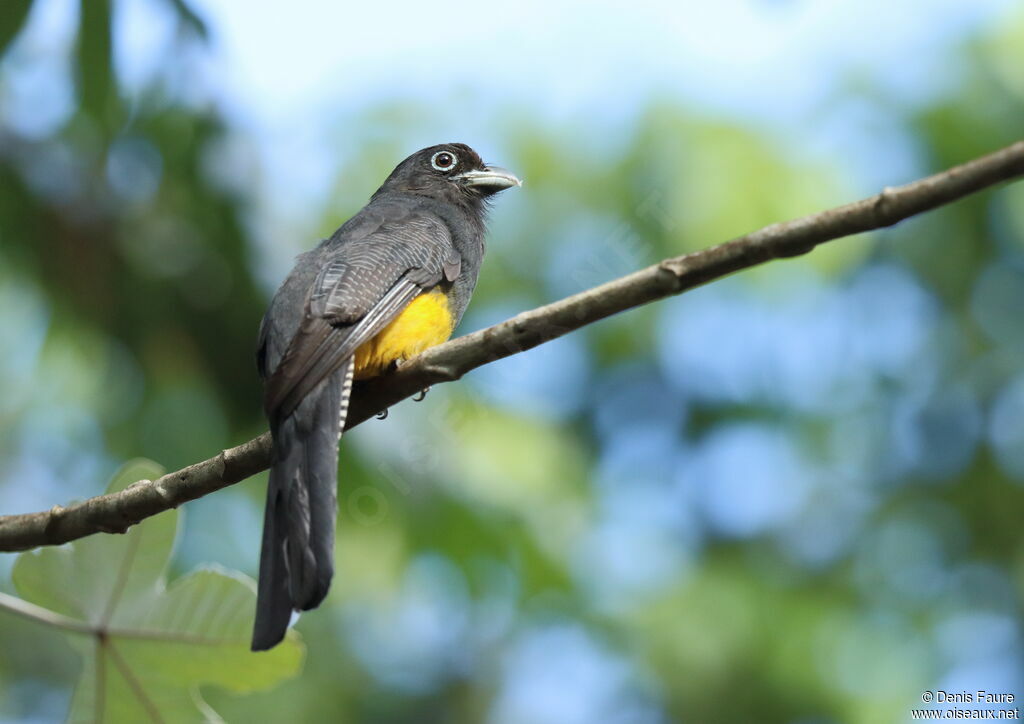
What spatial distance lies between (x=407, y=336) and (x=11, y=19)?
A: 4.88 ft

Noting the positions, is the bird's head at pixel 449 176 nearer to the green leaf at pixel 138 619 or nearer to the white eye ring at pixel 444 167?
the white eye ring at pixel 444 167

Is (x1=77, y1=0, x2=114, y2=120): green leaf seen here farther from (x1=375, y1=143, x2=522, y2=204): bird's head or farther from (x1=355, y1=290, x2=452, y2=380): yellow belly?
(x1=375, y1=143, x2=522, y2=204): bird's head

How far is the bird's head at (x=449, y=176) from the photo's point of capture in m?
5.05

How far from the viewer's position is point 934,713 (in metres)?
4.91

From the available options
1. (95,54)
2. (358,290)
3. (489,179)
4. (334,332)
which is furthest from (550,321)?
(489,179)

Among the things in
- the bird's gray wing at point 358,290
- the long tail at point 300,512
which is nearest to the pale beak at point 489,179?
the bird's gray wing at point 358,290

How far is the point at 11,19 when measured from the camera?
120 inches

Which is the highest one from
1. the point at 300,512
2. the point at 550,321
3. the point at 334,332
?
the point at 334,332

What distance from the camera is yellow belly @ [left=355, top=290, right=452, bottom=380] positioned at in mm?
3547

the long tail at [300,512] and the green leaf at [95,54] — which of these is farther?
the green leaf at [95,54]

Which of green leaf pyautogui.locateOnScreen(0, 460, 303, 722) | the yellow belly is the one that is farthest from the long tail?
the yellow belly

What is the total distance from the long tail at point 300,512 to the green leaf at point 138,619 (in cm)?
22

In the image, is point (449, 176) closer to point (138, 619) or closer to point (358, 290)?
point (358, 290)

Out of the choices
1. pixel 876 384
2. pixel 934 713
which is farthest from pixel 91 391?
pixel 876 384
